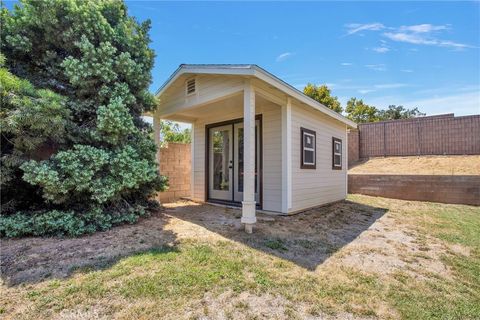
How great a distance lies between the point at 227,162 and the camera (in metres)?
7.40

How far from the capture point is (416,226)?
217 inches

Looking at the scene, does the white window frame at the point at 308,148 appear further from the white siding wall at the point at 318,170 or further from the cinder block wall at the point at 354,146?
the cinder block wall at the point at 354,146

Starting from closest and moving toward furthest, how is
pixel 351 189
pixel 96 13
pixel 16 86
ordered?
pixel 16 86 → pixel 96 13 → pixel 351 189

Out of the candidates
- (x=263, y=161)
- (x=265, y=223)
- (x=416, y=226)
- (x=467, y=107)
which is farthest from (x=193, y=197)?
(x=467, y=107)

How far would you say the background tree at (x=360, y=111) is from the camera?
71.3ft

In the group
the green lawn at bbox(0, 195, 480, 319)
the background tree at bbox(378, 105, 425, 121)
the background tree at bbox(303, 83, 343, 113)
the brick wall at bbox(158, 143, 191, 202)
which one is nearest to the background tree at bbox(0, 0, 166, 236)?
the green lawn at bbox(0, 195, 480, 319)

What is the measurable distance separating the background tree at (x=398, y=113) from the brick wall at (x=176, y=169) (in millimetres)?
22065

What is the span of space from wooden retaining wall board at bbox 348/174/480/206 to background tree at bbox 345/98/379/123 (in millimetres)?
13181

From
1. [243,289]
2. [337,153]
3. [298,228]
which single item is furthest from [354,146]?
[243,289]

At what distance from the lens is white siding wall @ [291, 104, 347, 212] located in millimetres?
6258

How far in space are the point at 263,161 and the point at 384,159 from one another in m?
8.87

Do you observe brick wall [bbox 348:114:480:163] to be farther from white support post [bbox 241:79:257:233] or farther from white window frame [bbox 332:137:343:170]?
white support post [bbox 241:79:257:233]

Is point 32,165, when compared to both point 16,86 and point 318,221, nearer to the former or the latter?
point 16,86

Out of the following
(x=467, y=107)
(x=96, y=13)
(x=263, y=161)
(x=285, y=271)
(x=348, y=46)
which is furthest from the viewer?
(x=467, y=107)
